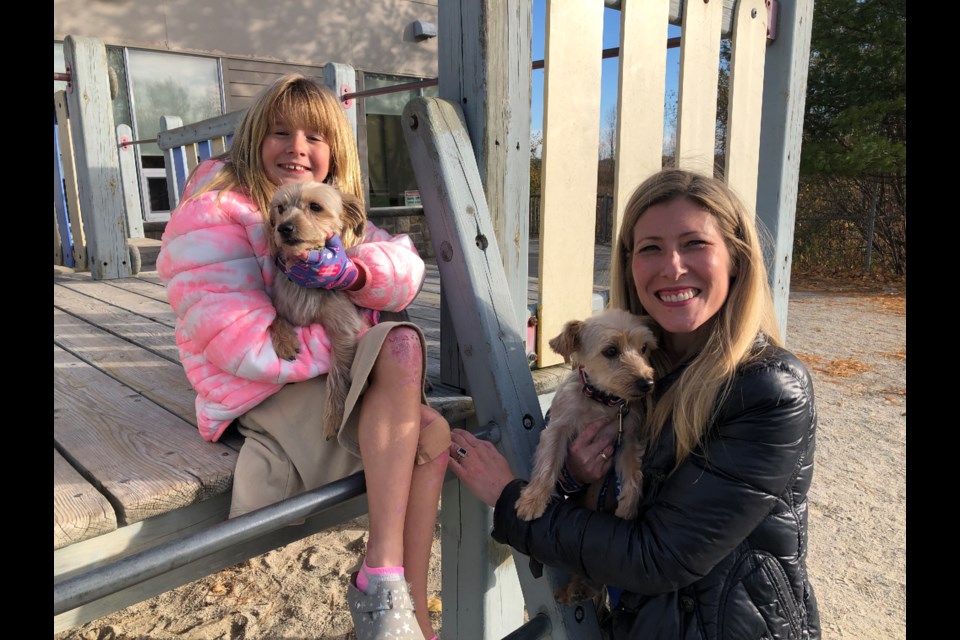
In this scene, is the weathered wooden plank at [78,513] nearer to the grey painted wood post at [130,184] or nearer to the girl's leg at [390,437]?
the girl's leg at [390,437]

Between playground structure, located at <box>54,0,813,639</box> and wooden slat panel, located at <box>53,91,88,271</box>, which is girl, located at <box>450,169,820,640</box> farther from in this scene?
wooden slat panel, located at <box>53,91,88,271</box>

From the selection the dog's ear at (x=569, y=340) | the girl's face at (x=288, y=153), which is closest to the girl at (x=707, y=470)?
the dog's ear at (x=569, y=340)

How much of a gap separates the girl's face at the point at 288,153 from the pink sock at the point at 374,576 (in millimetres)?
1290

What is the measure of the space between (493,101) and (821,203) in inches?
619

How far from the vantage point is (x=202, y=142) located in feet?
20.3

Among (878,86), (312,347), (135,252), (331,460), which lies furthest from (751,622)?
(878,86)

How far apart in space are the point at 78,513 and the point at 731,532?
5.32ft

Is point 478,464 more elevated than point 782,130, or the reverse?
point 782,130

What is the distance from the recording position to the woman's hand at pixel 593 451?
205 centimetres

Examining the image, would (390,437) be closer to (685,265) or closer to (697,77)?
(685,265)

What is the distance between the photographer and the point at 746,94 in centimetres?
343

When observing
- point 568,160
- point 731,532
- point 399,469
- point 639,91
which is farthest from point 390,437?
point 639,91

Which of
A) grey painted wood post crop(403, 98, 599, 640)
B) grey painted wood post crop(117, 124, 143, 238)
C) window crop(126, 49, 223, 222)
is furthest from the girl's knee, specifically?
window crop(126, 49, 223, 222)
